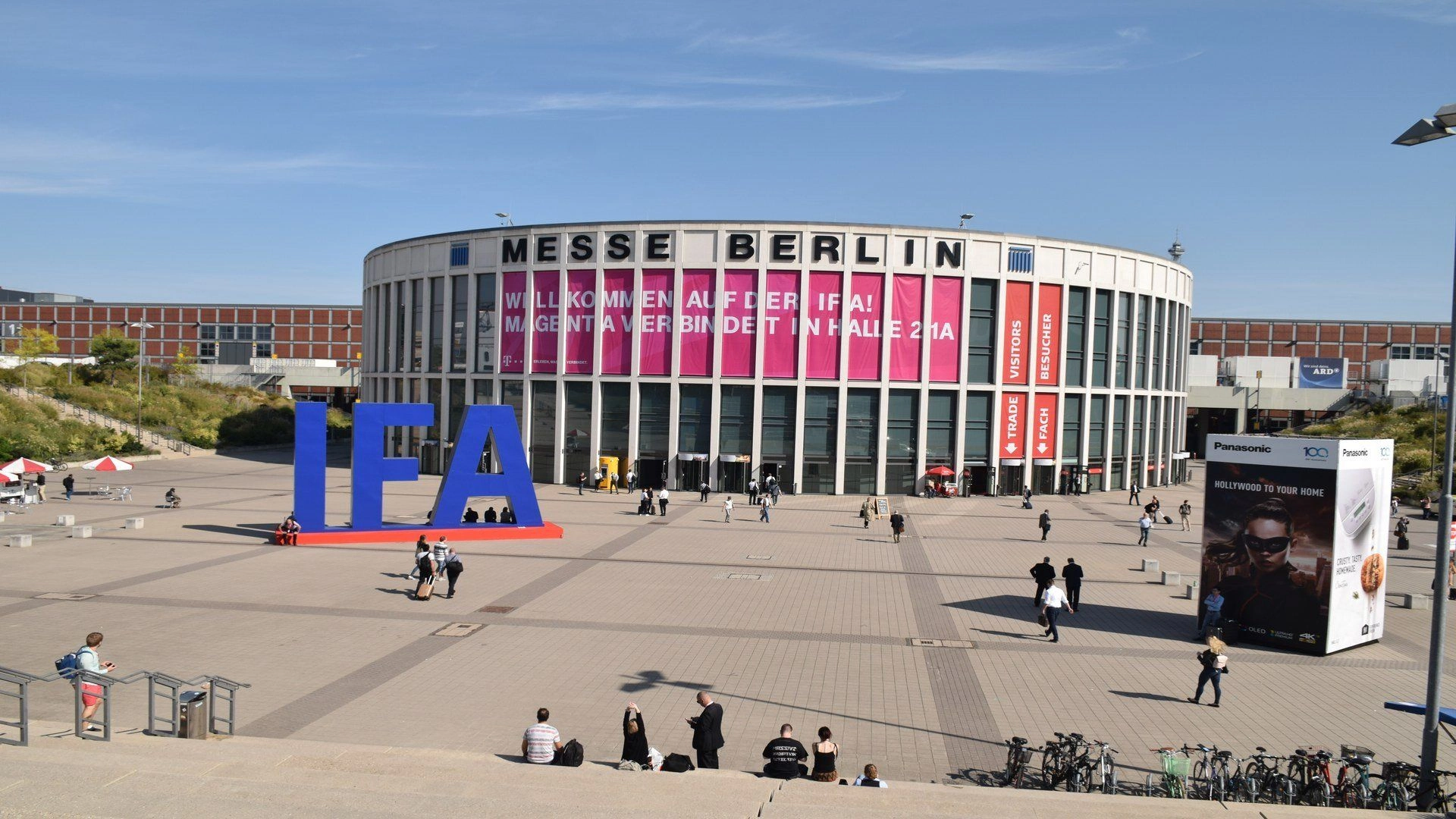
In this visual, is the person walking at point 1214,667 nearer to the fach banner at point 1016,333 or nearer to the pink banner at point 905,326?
the pink banner at point 905,326

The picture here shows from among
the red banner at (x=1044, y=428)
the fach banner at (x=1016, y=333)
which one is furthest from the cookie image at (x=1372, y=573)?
Result: the red banner at (x=1044, y=428)

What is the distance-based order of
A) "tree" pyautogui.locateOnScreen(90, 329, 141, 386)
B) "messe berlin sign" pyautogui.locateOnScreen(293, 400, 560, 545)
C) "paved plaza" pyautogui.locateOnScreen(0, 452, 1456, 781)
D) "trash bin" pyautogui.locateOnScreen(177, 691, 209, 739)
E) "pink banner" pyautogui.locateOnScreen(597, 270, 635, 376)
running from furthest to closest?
"tree" pyautogui.locateOnScreen(90, 329, 141, 386) < "pink banner" pyautogui.locateOnScreen(597, 270, 635, 376) < "messe berlin sign" pyautogui.locateOnScreen(293, 400, 560, 545) < "paved plaza" pyautogui.locateOnScreen(0, 452, 1456, 781) < "trash bin" pyautogui.locateOnScreen(177, 691, 209, 739)

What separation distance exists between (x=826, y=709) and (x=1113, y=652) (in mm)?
7382

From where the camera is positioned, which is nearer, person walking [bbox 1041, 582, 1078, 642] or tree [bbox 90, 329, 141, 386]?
person walking [bbox 1041, 582, 1078, 642]

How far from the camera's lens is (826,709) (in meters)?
14.8

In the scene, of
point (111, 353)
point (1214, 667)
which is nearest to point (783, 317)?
point (1214, 667)

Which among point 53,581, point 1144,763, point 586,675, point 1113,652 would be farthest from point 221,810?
point 53,581

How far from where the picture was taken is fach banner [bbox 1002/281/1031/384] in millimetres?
51156

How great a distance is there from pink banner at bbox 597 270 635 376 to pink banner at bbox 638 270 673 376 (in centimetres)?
87

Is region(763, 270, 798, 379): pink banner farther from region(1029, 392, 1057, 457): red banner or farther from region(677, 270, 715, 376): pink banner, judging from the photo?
region(1029, 392, 1057, 457): red banner

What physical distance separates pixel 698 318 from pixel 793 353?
532 centimetres

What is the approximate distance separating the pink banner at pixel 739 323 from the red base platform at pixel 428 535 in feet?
63.6

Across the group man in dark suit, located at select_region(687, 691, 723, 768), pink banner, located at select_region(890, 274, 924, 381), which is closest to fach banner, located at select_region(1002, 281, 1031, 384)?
pink banner, located at select_region(890, 274, 924, 381)

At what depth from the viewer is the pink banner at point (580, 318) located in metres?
51.1
